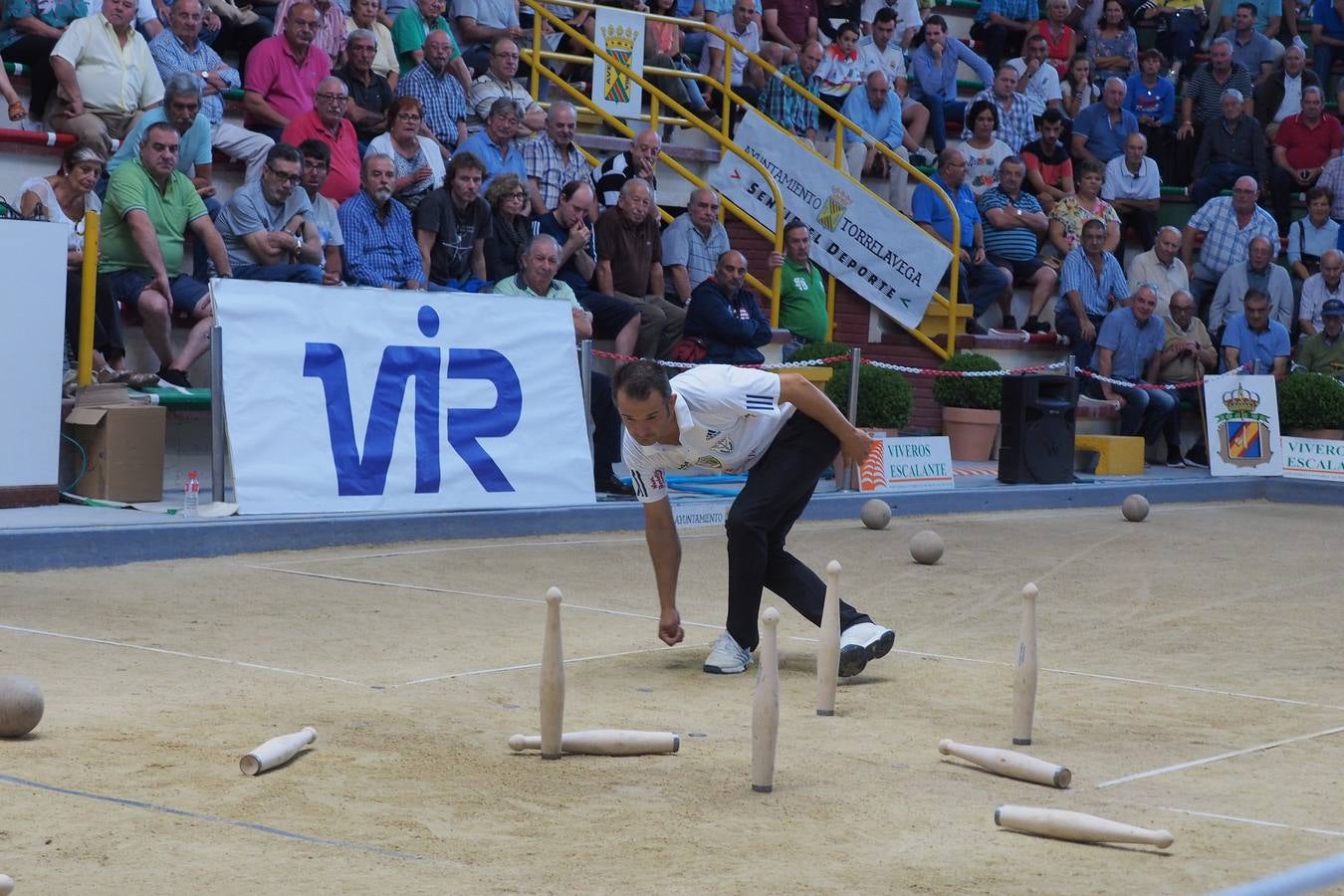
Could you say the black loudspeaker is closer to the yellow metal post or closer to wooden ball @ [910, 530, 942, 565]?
wooden ball @ [910, 530, 942, 565]

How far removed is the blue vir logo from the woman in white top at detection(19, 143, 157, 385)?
4.54ft

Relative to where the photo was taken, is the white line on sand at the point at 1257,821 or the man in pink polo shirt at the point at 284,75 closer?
the white line on sand at the point at 1257,821

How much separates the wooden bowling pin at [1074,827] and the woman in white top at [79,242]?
8.52m

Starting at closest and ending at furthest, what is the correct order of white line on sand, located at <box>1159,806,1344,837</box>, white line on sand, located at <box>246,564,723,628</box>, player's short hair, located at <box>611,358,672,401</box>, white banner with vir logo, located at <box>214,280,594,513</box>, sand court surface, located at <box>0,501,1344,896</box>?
1. sand court surface, located at <box>0,501,1344,896</box>
2. white line on sand, located at <box>1159,806,1344,837</box>
3. player's short hair, located at <box>611,358,672,401</box>
4. white line on sand, located at <box>246,564,723,628</box>
5. white banner with vir logo, located at <box>214,280,594,513</box>

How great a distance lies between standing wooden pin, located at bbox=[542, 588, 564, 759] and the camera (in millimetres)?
5965

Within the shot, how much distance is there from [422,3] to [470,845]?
12726 mm

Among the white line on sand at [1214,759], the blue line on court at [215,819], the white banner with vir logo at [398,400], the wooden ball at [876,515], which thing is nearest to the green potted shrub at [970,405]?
the wooden ball at [876,515]

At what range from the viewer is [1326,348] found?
2070cm

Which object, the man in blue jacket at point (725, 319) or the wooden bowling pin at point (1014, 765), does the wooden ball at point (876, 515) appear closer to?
the man in blue jacket at point (725, 319)

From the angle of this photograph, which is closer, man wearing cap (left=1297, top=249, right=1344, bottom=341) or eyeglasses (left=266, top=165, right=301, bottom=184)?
eyeglasses (left=266, top=165, right=301, bottom=184)

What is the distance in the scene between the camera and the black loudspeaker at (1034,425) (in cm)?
1711

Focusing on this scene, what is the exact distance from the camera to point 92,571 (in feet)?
34.0

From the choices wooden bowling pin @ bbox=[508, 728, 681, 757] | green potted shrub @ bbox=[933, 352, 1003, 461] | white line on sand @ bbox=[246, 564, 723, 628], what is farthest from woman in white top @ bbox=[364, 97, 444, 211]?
wooden bowling pin @ bbox=[508, 728, 681, 757]

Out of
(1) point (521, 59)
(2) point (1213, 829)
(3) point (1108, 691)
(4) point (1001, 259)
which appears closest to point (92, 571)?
(3) point (1108, 691)
